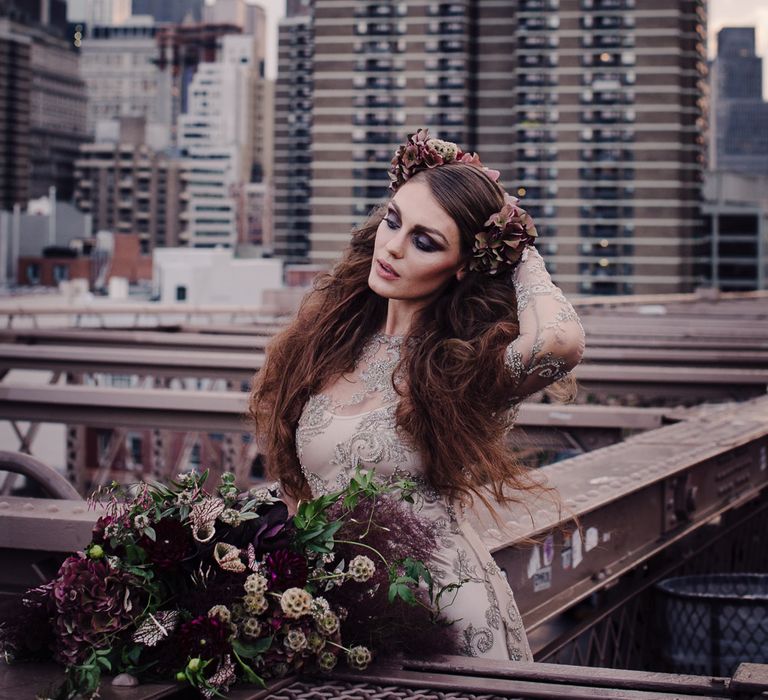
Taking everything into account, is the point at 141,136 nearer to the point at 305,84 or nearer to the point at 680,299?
the point at 305,84

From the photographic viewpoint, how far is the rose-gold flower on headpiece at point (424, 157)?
2988 millimetres

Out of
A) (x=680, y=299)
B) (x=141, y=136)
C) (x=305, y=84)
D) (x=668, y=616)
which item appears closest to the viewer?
(x=668, y=616)

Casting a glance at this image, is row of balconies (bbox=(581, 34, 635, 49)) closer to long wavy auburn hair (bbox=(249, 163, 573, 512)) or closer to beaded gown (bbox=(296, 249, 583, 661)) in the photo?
long wavy auburn hair (bbox=(249, 163, 573, 512))

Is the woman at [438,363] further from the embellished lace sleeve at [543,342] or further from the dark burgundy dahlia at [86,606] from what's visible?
the dark burgundy dahlia at [86,606]

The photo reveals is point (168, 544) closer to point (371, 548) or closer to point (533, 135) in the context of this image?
point (371, 548)

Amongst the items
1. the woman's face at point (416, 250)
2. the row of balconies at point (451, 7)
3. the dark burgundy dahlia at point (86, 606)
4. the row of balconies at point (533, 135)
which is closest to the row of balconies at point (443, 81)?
the row of balconies at point (451, 7)

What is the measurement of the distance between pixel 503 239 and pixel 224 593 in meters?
1.07

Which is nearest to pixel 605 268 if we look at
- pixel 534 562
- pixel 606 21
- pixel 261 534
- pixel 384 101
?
pixel 606 21

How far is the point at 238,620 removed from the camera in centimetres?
218

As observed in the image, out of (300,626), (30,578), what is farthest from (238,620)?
(30,578)

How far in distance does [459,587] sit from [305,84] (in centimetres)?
14781

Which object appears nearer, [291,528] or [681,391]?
[291,528]

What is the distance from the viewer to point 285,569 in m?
2.23

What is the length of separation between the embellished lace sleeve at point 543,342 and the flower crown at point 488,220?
12 cm
